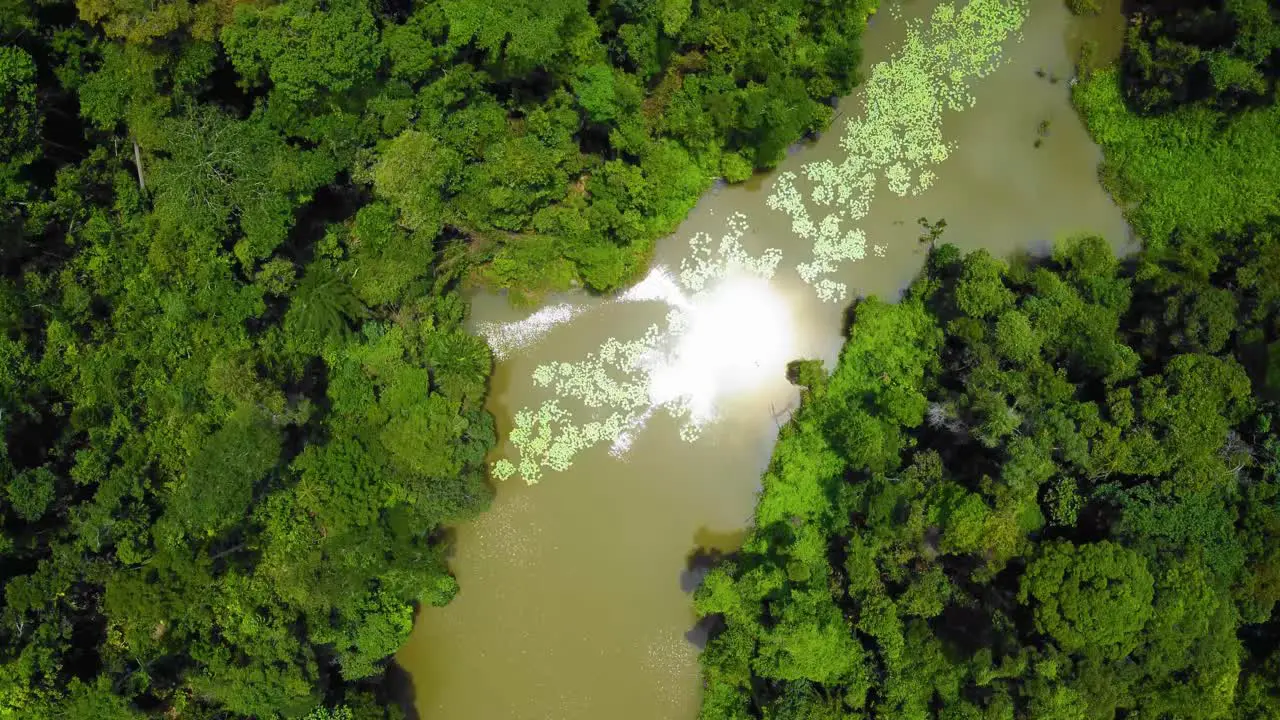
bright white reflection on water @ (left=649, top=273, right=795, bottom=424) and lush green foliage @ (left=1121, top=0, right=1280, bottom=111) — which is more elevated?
lush green foliage @ (left=1121, top=0, right=1280, bottom=111)

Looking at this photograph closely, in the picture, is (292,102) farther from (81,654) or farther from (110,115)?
(81,654)

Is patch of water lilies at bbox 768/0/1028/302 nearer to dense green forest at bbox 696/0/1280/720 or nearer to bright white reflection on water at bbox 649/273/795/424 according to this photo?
bright white reflection on water at bbox 649/273/795/424

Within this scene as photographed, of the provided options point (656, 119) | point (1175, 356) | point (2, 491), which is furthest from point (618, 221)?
point (2, 491)

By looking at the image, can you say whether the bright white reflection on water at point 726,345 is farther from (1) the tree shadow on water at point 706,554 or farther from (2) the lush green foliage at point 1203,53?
(2) the lush green foliage at point 1203,53

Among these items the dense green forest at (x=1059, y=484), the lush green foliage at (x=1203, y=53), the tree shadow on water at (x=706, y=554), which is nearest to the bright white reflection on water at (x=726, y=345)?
the dense green forest at (x=1059, y=484)

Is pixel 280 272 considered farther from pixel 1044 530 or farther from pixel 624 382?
pixel 1044 530

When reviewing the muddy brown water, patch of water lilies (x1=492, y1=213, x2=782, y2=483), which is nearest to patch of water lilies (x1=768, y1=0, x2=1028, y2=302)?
the muddy brown water
